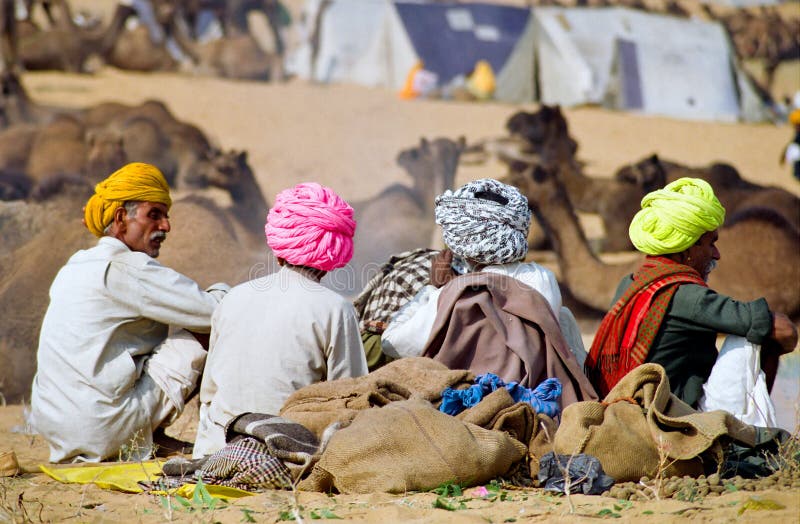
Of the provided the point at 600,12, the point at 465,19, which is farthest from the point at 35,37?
the point at 600,12

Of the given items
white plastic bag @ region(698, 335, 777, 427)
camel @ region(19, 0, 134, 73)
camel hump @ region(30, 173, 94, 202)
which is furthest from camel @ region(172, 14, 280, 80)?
white plastic bag @ region(698, 335, 777, 427)

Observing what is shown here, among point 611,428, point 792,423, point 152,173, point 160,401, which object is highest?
point 152,173

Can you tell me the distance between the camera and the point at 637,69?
12.9 metres

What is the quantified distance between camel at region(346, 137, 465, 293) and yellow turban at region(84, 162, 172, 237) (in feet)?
13.9

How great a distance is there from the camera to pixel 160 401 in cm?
435

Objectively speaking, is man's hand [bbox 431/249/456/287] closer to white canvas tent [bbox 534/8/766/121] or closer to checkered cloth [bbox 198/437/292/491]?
checkered cloth [bbox 198/437/292/491]

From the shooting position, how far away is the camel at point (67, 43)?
12750 millimetres

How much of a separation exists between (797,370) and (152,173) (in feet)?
13.5

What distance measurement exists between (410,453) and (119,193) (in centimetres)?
185

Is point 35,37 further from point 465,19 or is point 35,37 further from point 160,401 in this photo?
point 160,401

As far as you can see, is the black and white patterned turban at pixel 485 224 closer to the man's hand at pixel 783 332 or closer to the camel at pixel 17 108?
the man's hand at pixel 783 332

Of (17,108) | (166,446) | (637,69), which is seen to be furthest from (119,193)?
(637,69)

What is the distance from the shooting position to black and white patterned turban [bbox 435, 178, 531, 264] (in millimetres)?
4164

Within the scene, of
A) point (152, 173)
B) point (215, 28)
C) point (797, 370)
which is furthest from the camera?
point (215, 28)
